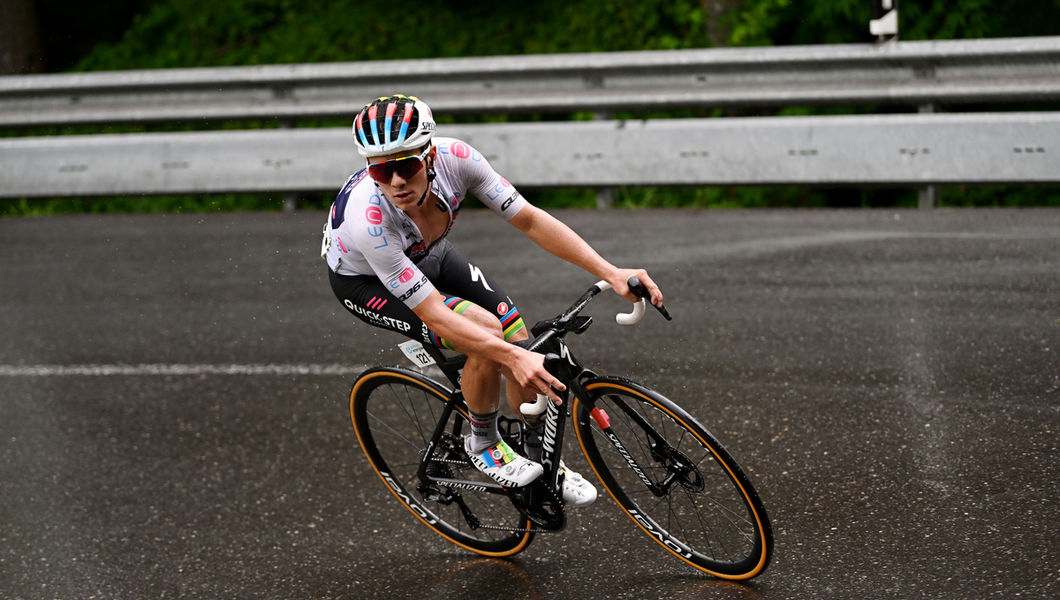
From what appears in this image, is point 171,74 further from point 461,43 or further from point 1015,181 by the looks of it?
point 1015,181

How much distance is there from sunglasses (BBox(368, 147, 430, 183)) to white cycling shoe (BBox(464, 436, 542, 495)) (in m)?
1.17

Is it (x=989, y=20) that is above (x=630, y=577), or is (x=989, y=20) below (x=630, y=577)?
above

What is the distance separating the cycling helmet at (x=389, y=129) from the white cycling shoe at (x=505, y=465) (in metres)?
1.29

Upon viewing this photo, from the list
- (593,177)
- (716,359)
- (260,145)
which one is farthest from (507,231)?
(716,359)

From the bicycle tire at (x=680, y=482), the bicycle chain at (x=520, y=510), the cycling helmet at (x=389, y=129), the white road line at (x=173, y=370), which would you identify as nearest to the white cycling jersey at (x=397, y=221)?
the cycling helmet at (x=389, y=129)

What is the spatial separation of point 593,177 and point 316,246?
2.59 metres

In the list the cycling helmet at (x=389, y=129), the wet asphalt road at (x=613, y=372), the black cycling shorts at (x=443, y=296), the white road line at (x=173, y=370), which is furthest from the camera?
the white road line at (x=173, y=370)

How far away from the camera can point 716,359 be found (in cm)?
670

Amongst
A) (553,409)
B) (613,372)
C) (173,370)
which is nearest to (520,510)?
(553,409)

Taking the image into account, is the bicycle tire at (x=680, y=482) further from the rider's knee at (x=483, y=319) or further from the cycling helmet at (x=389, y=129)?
the cycling helmet at (x=389, y=129)

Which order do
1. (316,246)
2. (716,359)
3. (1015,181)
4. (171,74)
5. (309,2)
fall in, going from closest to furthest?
1. (716,359)
2. (1015,181)
3. (316,246)
4. (171,74)
5. (309,2)

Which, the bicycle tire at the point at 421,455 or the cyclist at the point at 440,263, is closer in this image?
the cyclist at the point at 440,263

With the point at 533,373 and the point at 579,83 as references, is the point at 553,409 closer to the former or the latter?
the point at 533,373

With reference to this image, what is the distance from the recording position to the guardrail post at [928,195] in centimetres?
955
